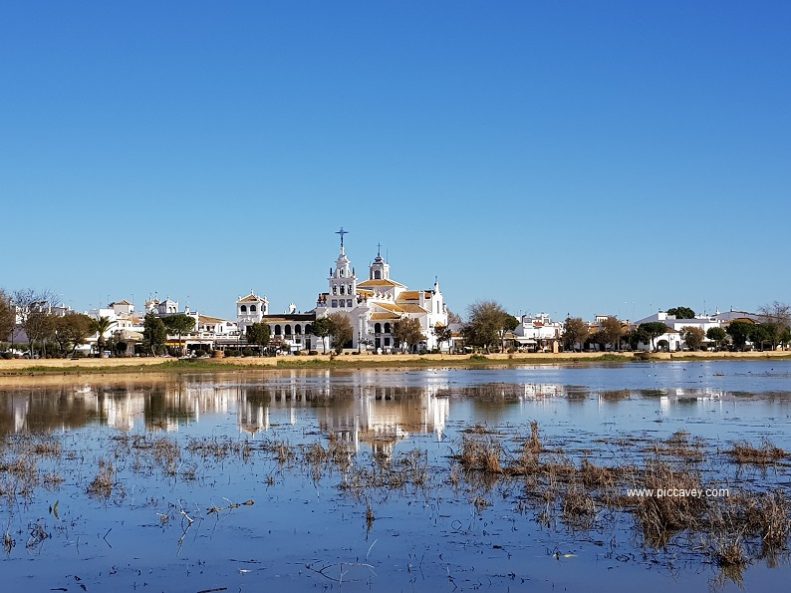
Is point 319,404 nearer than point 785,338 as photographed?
Yes

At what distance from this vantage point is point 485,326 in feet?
414

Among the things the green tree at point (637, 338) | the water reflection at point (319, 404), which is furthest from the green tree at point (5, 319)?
the green tree at point (637, 338)

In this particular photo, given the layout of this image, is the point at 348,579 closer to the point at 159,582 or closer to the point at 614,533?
the point at 159,582

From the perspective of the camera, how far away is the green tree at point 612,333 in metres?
153

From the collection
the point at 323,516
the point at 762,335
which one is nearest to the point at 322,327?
the point at 762,335

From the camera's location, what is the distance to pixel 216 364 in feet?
289

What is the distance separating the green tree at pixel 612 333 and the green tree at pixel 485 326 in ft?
85.6

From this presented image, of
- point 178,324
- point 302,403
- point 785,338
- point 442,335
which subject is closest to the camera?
point 302,403

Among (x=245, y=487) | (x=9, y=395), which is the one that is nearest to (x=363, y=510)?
(x=245, y=487)

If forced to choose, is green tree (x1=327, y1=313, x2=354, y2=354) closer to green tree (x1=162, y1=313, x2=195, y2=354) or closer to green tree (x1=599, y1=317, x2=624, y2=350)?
green tree (x1=162, y1=313, x2=195, y2=354)

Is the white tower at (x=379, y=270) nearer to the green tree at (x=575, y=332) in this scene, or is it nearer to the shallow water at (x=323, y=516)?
the green tree at (x=575, y=332)

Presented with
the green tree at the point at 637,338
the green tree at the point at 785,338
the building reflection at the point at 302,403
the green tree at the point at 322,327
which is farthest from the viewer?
the green tree at the point at 637,338

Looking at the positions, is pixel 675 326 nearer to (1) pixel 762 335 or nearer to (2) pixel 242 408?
(1) pixel 762 335

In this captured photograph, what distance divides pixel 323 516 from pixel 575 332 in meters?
138
